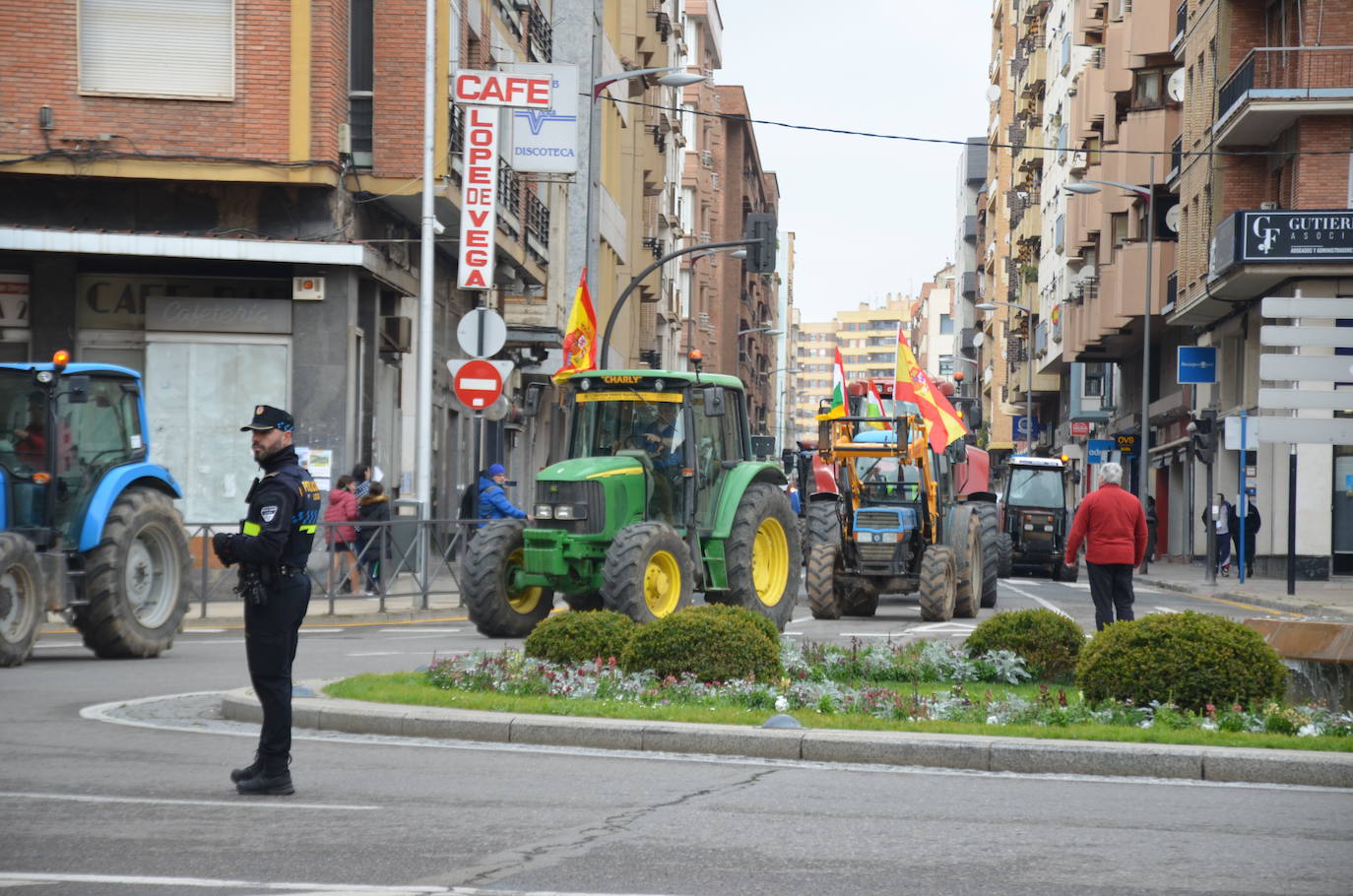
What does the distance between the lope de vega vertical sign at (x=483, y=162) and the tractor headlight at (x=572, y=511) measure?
10213mm

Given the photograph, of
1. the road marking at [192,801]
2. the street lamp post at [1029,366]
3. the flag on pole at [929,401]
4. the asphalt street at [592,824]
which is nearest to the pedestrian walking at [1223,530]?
the flag on pole at [929,401]

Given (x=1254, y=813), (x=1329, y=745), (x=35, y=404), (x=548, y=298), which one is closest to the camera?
(x=1254, y=813)

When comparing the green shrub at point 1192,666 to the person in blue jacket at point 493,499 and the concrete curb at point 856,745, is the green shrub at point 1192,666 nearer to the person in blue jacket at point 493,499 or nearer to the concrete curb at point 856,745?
the concrete curb at point 856,745

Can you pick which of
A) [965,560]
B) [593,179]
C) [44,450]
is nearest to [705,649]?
[44,450]

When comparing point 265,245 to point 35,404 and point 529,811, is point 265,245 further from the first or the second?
point 529,811

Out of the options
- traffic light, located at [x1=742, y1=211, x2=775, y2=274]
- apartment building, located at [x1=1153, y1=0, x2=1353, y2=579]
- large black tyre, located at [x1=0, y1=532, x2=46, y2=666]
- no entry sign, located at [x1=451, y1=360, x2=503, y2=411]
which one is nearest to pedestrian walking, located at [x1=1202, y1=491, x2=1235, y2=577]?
apartment building, located at [x1=1153, y1=0, x2=1353, y2=579]

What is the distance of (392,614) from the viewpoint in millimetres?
23766

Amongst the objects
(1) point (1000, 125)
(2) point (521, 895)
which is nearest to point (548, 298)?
(2) point (521, 895)

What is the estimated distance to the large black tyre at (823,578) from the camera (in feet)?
79.8

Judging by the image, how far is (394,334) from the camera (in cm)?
3067

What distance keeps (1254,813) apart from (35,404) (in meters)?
11.4

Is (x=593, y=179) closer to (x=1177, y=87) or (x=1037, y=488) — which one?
(x=1037, y=488)

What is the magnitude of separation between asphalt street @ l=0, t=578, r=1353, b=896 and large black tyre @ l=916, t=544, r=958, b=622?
13.5 m

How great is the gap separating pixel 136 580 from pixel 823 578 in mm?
9739
